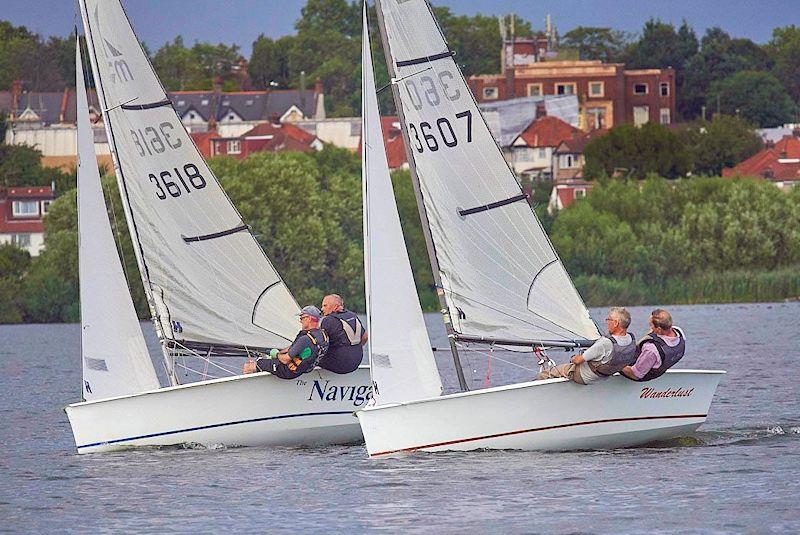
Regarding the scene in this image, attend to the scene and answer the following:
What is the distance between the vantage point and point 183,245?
23.6 metres

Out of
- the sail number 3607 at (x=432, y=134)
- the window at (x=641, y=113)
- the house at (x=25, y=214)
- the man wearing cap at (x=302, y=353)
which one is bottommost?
the house at (x=25, y=214)

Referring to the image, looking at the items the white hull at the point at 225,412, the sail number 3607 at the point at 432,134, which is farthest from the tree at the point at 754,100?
the sail number 3607 at the point at 432,134

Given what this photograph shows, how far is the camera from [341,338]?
21.9m

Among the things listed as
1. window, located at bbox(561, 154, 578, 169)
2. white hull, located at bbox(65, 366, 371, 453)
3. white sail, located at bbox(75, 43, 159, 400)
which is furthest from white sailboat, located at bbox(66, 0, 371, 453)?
window, located at bbox(561, 154, 578, 169)

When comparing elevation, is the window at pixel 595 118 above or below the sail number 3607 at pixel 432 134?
below

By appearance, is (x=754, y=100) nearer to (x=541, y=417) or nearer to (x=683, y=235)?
(x=683, y=235)

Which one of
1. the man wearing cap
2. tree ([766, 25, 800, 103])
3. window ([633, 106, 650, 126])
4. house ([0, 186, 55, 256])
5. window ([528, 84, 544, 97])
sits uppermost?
tree ([766, 25, 800, 103])

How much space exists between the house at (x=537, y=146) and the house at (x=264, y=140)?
39.6 feet

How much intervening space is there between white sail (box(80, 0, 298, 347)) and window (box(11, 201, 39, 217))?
84470 mm

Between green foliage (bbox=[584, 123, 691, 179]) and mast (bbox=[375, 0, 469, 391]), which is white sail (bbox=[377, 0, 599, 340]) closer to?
mast (bbox=[375, 0, 469, 391])

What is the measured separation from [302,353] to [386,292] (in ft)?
4.72

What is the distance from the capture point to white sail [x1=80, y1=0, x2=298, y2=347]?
2355cm

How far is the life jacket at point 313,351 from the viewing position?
21.7m

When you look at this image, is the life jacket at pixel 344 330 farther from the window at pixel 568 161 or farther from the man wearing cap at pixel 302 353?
the window at pixel 568 161
